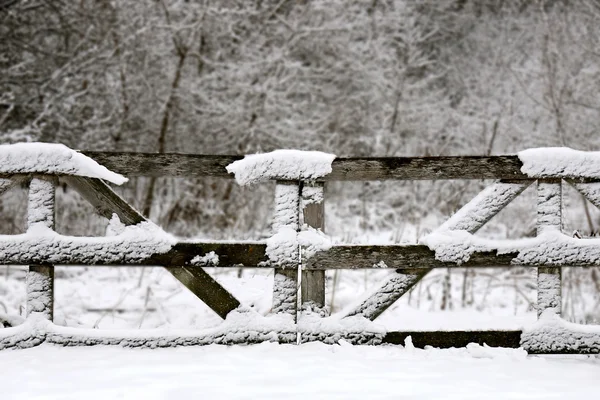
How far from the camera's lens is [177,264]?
12.0ft

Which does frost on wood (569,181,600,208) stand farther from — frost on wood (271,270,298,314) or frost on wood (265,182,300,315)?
frost on wood (271,270,298,314)

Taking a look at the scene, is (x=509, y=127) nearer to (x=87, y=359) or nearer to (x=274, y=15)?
(x=274, y=15)

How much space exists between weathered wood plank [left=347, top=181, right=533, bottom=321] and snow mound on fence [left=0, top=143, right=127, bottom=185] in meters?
1.92

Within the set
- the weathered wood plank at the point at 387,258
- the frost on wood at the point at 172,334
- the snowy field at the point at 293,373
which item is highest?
the weathered wood plank at the point at 387,258

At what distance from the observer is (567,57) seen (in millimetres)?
12789

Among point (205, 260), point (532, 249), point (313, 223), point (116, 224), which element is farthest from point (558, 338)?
point (116, 224)

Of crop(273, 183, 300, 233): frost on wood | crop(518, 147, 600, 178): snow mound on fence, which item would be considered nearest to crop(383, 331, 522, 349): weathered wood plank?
crop(273, 183, 300, 233): frost on wood

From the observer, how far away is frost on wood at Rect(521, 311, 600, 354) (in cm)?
366

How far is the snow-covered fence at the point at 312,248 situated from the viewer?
3650 mm

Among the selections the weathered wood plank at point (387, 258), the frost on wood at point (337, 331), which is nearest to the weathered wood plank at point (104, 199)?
the weathered wood plank at point (387, 258)

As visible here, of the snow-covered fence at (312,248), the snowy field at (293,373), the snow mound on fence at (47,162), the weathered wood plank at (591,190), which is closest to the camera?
the snowy field at (293,373)

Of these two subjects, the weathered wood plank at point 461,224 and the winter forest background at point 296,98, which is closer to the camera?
the weathered wood plank at point 461,224

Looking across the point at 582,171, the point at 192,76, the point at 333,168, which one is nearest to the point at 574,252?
the point at 582,171

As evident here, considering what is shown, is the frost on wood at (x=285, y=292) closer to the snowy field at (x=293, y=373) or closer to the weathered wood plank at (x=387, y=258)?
the weathered wood plank at (x=387, y=258)
